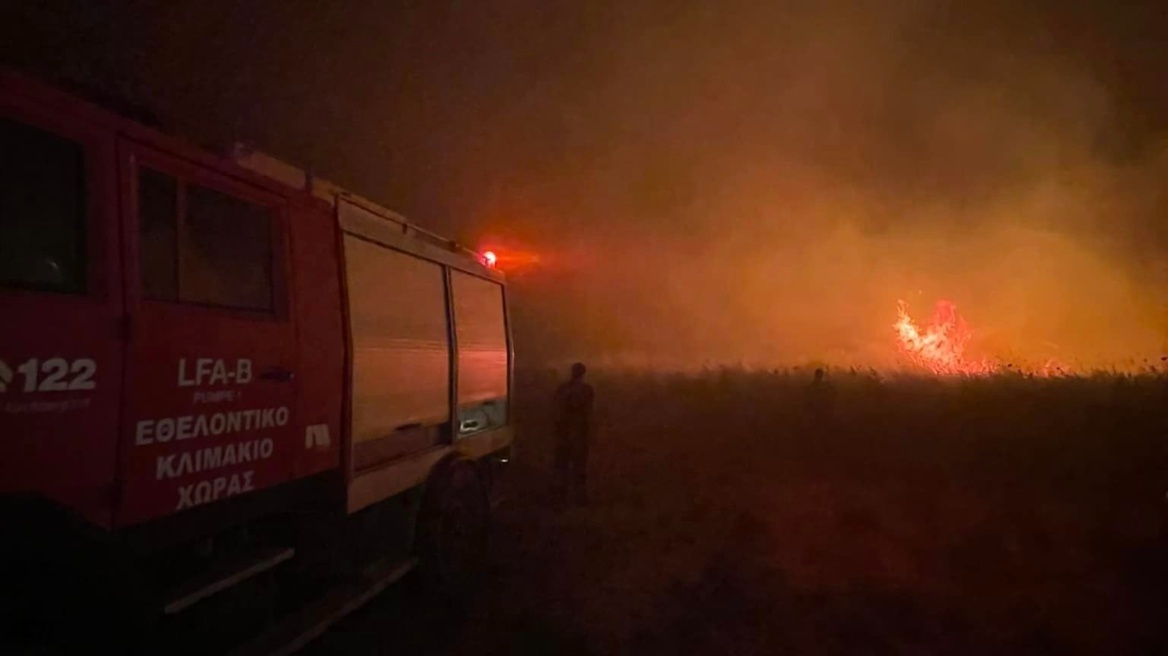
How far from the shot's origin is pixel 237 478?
3.67m

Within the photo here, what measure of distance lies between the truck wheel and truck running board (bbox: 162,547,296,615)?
5.50ft

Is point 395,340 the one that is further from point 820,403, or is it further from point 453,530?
point 820,403

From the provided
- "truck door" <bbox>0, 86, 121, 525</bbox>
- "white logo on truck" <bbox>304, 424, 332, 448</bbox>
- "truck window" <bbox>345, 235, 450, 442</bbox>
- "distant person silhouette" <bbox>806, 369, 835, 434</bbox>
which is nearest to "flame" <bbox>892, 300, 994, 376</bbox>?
"distant person silhouette" <bbox>806, 369, 835, 434</bbox>

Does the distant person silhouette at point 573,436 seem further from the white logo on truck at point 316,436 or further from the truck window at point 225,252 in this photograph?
the truck window at point 225,252

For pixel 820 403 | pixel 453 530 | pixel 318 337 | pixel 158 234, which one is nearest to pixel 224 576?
pixel 318 337

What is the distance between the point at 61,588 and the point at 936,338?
141 ft

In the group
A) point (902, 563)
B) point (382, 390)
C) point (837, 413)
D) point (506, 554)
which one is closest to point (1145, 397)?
point (837, 413)

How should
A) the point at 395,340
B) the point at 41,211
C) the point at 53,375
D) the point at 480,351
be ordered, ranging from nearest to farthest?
the point at 53,375 → the point at 41,211 → the point at 395,340 → the point at 480,351

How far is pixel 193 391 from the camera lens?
11.1 feet

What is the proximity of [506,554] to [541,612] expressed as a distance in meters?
1.57

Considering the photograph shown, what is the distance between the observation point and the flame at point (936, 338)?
38500 mm

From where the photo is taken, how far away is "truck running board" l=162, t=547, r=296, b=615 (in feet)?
10.5

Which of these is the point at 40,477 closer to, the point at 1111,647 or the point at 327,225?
the point at 327,225

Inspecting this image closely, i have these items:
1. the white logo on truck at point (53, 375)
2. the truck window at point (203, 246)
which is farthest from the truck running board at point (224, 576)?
the truck window at point (203, 246)
